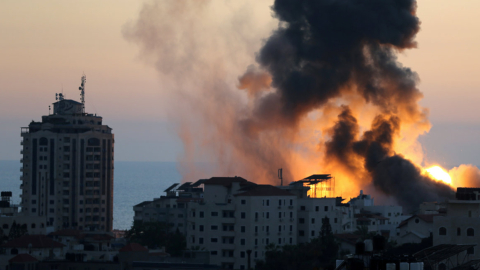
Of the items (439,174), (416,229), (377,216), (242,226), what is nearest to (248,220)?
(242,226)

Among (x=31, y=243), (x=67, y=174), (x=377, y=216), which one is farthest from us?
(x=67, y=174)

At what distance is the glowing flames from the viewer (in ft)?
491

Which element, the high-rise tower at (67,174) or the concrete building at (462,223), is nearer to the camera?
the concrete building at (462,223)

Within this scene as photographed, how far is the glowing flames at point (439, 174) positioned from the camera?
150 meters

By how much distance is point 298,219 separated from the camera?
347 feet

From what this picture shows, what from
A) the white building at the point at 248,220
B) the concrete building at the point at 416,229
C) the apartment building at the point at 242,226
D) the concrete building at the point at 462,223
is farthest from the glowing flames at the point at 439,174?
the concrete building at the point at 462,223

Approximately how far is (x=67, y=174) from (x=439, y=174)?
59138 millimetres

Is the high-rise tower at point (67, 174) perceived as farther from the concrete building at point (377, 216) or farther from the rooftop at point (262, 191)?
the rooftop at point (262, 191)

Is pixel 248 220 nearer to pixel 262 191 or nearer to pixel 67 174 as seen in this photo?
pixel 262 191

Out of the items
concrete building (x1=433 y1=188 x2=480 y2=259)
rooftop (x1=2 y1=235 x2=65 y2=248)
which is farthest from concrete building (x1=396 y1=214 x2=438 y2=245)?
rooftop (x1=2 y1=235 x2=65 y2=248)

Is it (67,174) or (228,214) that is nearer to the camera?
(228,214)

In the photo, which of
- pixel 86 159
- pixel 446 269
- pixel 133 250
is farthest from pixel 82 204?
pixel 446 269

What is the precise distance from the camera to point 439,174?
503 feet

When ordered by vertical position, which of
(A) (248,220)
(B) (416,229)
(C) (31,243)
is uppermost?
(A) (248,220)
